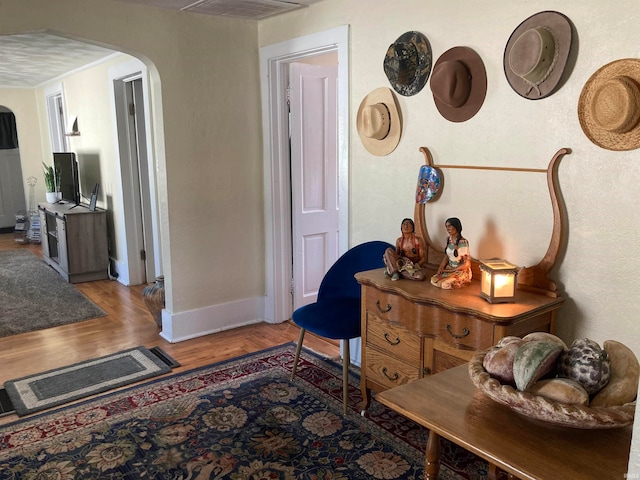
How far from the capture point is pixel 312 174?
159 inches

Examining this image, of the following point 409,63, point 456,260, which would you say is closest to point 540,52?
point 409,63

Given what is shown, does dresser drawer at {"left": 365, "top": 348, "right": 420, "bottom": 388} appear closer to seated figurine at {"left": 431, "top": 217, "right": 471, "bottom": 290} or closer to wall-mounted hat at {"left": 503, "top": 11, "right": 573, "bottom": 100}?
seated figurine at {"left": 431, "top": 217, "right": 471, "bottom": 290}

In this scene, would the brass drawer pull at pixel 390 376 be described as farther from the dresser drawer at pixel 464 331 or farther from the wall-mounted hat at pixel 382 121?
the wall-mounted hat at pixel 382 121

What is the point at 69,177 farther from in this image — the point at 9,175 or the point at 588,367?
the point at 588,367

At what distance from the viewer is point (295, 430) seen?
2.58 m

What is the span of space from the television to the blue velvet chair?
4117 mm

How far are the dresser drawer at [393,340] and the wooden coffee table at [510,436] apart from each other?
1.05 m

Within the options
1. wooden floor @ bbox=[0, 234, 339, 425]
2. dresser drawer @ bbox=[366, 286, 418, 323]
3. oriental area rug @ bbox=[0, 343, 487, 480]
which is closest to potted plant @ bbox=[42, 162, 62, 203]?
wooden floor @ bbox=[0, 234, 339, 425]

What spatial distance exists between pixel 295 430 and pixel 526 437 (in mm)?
1632

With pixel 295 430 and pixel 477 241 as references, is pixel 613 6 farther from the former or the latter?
pixel 295 430

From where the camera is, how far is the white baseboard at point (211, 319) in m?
3.76

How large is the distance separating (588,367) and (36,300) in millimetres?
4784

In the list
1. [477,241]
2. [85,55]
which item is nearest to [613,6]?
[477,241]

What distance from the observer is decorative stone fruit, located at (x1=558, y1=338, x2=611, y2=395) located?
44.4 inches
